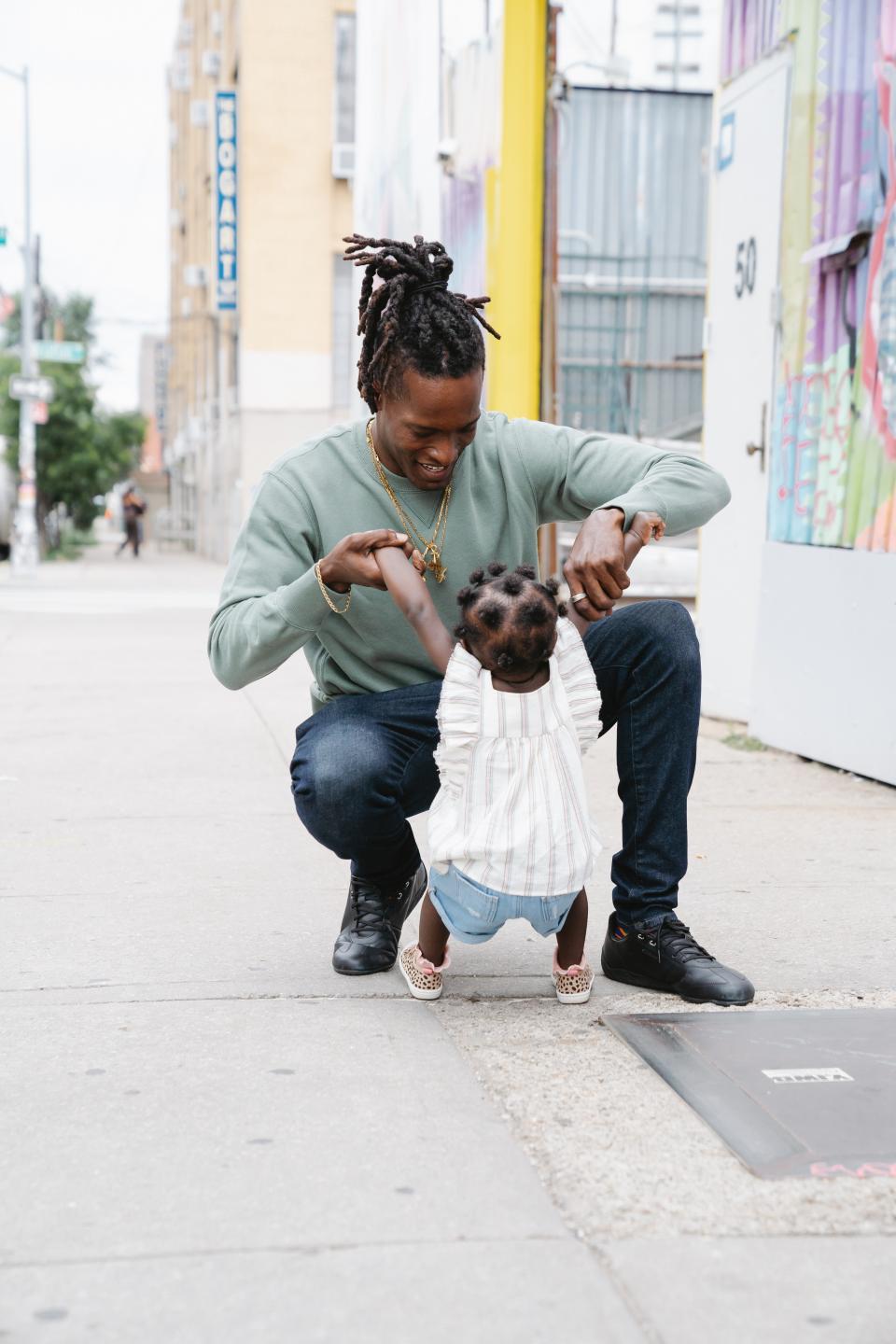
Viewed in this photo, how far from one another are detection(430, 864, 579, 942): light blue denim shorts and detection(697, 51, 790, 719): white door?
14.5ft

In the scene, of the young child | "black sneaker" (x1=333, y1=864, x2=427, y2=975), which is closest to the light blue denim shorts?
the young child

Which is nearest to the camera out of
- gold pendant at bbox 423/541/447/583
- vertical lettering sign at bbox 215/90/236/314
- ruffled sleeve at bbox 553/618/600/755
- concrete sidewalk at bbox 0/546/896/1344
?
concrete sidewalk at bbox 0/546/896/1344

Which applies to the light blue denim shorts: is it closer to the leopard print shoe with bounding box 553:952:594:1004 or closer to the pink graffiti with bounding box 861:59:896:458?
the leopard print shoe with bounding box 553:952:594:1004

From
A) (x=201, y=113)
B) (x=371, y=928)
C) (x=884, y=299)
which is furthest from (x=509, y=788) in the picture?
(x=201, y=113)

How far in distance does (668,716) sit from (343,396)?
79.0 feet

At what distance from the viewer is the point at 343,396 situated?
26.7m

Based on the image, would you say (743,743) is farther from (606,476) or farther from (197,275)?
(197,275)

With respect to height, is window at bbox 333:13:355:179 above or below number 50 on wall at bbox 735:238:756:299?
above

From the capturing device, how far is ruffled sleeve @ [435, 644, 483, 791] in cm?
282

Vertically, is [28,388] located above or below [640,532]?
above

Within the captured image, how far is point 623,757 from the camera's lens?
Result: 323 centimetres

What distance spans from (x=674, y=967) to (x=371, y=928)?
26.6 inches

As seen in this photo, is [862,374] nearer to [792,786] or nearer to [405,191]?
[792,786]

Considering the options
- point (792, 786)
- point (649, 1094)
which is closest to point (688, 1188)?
point (649, 1094)
